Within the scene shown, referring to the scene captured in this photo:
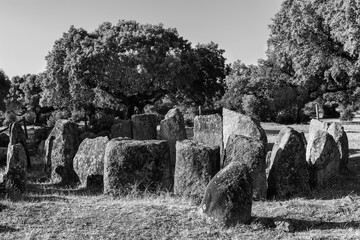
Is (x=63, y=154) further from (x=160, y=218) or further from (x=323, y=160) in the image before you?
(x=323, y=160)

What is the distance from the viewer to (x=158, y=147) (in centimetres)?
993

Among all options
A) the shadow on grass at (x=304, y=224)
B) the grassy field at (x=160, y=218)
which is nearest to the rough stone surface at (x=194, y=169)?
the grassy field at (x=160, y=218)

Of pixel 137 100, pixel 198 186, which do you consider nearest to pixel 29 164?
pixel 198 186

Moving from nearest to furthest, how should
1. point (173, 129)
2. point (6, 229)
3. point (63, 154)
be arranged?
point (6, 229) < point (63, 154) < point (173, 129)

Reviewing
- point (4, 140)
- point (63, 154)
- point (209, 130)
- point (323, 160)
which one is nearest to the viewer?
point (323, 160)

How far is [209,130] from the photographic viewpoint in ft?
48.2

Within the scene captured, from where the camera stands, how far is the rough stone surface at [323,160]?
33.3 ft

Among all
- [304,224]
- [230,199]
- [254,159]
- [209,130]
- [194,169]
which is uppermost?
[209,130]

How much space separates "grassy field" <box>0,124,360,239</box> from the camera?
6840 mm

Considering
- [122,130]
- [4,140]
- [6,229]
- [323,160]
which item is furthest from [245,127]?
[4,140]

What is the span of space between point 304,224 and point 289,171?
216cm

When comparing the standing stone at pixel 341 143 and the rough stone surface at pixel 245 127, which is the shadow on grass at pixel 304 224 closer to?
the standing stone at pixel 341 143

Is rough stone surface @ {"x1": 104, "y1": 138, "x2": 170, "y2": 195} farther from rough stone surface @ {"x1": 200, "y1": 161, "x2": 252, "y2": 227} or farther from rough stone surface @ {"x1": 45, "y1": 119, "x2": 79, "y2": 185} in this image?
rough stone surface @ {"x1": 45, "y1": 119, "x2": 79, "y2": 185}

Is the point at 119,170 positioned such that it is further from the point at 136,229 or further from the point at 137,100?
the point at 137,100
